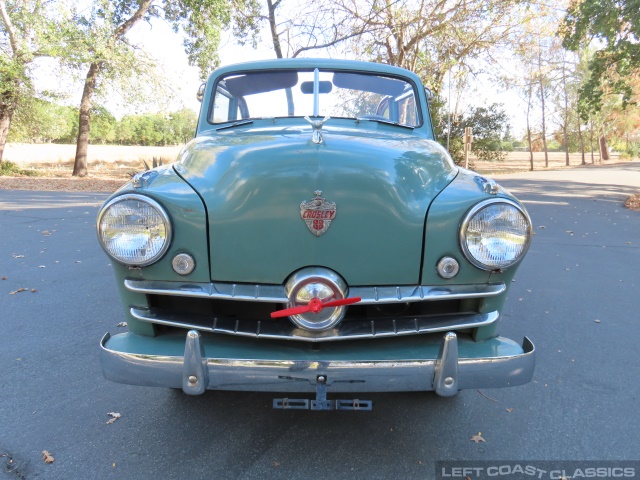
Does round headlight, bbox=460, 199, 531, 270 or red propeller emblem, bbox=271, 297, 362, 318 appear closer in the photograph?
red propeller emblem, bbox=271, 297, 362, 318

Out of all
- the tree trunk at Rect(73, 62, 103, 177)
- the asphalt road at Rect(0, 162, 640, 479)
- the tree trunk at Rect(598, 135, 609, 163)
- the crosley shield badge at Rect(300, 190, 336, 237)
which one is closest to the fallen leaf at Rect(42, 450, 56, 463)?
the asphalt road at Rect(0, 162, 640, 479)

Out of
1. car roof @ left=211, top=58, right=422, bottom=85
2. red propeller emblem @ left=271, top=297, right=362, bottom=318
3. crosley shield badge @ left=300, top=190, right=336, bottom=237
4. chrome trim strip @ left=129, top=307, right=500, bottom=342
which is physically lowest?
chrome trim strip @ left=129, top=307, right=500, bottom=342

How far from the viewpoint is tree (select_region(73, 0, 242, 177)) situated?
16.2 metres

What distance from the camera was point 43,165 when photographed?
2855cm

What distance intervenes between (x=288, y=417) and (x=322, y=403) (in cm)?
79

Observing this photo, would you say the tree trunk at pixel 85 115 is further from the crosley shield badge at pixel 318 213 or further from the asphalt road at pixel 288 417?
the crosley shield badge at pixel 318 213

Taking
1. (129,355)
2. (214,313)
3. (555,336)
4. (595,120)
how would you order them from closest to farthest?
(129,355)
(214,313)
(555,336)
(595,120)

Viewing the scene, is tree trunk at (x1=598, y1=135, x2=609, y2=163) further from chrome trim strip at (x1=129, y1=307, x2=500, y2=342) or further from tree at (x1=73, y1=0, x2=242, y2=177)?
chrome trim strip at (x1=129, y1=307, x2=500, y2=342)

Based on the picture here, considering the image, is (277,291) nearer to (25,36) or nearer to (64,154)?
(25,36)

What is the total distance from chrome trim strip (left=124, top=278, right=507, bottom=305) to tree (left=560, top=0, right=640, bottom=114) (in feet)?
31.9

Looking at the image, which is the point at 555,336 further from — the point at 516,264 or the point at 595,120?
the point at 595,120

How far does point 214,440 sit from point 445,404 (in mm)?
1369

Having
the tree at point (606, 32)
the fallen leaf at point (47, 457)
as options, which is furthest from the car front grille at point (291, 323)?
the tree at point (606, 32)

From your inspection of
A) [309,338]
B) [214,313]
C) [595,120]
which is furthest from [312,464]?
[595,120]
